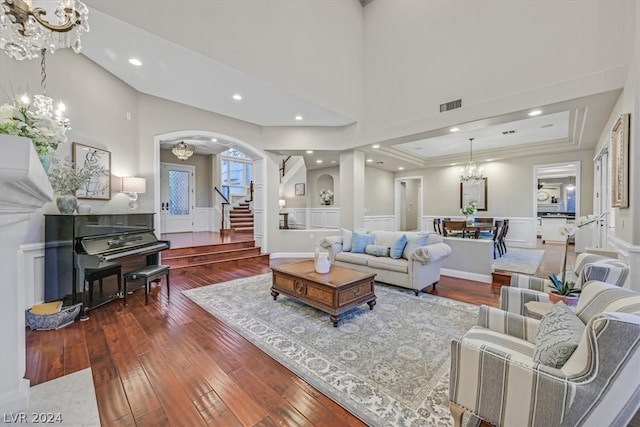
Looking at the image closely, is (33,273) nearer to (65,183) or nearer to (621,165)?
(65,183)

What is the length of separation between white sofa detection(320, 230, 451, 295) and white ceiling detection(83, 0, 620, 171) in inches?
85.6

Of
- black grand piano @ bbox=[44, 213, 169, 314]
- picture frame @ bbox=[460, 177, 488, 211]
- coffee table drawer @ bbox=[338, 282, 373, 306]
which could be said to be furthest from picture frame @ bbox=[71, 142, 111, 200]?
picture frame @ bbox=[460, 177, 488, 211]

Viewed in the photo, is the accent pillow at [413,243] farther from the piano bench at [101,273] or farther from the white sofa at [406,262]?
the piano bench at [101,273]

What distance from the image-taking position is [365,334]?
2617 millimetres

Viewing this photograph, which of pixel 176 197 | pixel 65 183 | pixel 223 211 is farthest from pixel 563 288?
pixel 176 197

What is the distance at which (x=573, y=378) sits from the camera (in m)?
1.04

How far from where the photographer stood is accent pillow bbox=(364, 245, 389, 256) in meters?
4.29

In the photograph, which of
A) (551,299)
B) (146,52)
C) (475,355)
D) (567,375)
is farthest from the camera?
(146,52)

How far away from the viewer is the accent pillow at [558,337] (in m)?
1.17

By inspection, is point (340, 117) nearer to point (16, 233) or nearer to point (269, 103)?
point (269, 103)

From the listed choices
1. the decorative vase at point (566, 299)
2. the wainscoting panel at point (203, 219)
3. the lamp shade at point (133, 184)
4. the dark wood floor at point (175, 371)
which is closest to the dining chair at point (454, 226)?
the decorative vase at point (566, 299)

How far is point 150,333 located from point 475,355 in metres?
2.93

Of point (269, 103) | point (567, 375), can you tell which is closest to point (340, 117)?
point (269, 103)

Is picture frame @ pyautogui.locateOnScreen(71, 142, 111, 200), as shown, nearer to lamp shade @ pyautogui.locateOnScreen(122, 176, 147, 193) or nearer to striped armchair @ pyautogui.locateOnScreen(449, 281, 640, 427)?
lamp shade @ pyautogui.locateOnScreen(122, 176, 147, 193)
